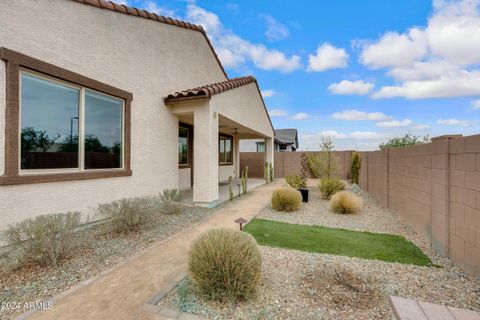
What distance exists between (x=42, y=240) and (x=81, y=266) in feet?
2.29

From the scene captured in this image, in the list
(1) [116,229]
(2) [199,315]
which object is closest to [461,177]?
(2) [199,315]

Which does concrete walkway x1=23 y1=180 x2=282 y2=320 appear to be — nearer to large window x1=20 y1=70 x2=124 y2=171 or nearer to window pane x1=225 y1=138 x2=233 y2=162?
large window x1=20 y1=70 x2=124 y2=171

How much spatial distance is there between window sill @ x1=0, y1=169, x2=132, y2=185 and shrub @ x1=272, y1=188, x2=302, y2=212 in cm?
475

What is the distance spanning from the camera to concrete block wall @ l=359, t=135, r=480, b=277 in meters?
3.56

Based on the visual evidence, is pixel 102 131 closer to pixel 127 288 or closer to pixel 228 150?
pixel 127 288

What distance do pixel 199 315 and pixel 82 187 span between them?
14.5 ft

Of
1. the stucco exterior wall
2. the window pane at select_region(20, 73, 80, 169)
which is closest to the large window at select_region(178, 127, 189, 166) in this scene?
the stucco exterior wall

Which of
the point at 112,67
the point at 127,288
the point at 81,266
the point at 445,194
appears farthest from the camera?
the point at 112,67

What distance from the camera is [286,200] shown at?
8.16 m

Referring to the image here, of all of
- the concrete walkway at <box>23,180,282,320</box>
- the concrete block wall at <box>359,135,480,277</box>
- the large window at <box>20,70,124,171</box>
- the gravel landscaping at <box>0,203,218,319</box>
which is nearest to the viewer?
the concrete walkway at <box>23,180,282,320</box>

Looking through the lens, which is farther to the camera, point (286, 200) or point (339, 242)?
point (286, 200)

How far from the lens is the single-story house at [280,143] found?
27203 millimetres

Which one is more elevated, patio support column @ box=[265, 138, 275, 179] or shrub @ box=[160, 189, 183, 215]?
patio support column @ box=[265, 138, 275, 179]

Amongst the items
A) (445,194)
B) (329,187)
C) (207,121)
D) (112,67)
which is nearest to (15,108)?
(112,67)
